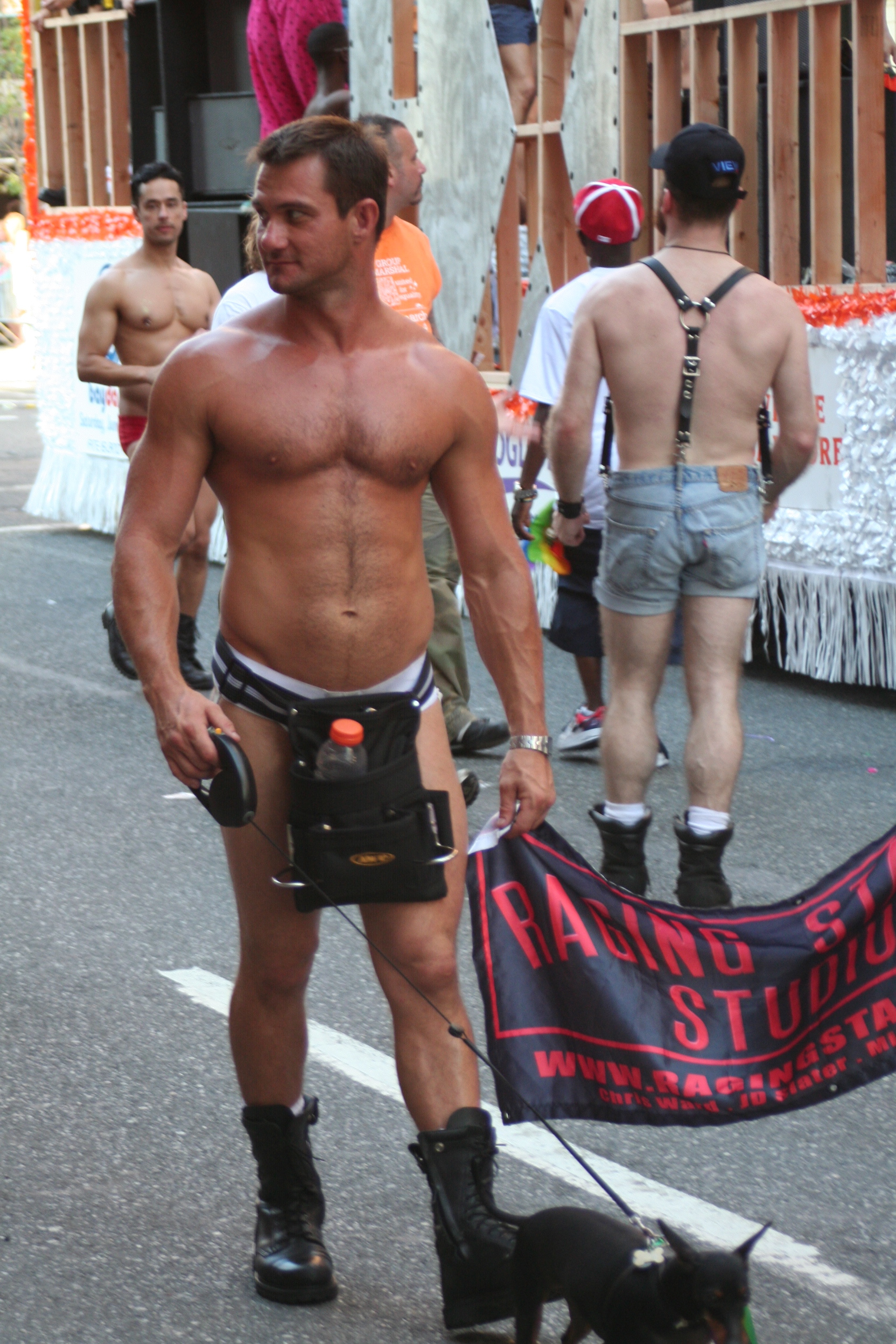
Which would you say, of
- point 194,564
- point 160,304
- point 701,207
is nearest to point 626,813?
point 701,207

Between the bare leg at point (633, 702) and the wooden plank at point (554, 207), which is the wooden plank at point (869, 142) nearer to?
the wooden plank at point (554, 207)

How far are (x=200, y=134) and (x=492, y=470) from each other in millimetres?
9754

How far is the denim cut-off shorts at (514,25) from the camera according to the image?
362 inches

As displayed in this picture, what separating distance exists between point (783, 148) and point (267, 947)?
567 centimetres

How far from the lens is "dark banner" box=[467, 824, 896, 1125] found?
300cm

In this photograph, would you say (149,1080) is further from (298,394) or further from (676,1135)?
(298,394)

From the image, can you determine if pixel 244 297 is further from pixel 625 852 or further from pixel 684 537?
pixel 625 852

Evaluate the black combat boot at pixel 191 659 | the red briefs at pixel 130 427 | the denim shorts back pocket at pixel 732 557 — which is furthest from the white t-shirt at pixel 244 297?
the red briefs at pixel 130 427

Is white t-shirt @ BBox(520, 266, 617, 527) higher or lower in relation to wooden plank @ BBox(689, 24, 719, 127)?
lower

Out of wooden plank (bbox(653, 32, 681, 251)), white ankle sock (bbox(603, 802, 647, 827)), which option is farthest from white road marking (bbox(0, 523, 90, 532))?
white ankle sock (bbox(603, 802, 647, 827))

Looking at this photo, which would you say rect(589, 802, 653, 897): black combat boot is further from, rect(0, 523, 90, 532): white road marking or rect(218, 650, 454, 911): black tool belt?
rect(0, 523, 90, 532): white road marking

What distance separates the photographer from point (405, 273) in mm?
6020

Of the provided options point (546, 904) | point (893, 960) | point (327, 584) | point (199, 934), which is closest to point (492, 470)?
point (327, 584)

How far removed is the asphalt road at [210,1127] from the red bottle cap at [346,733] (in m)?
0.92
